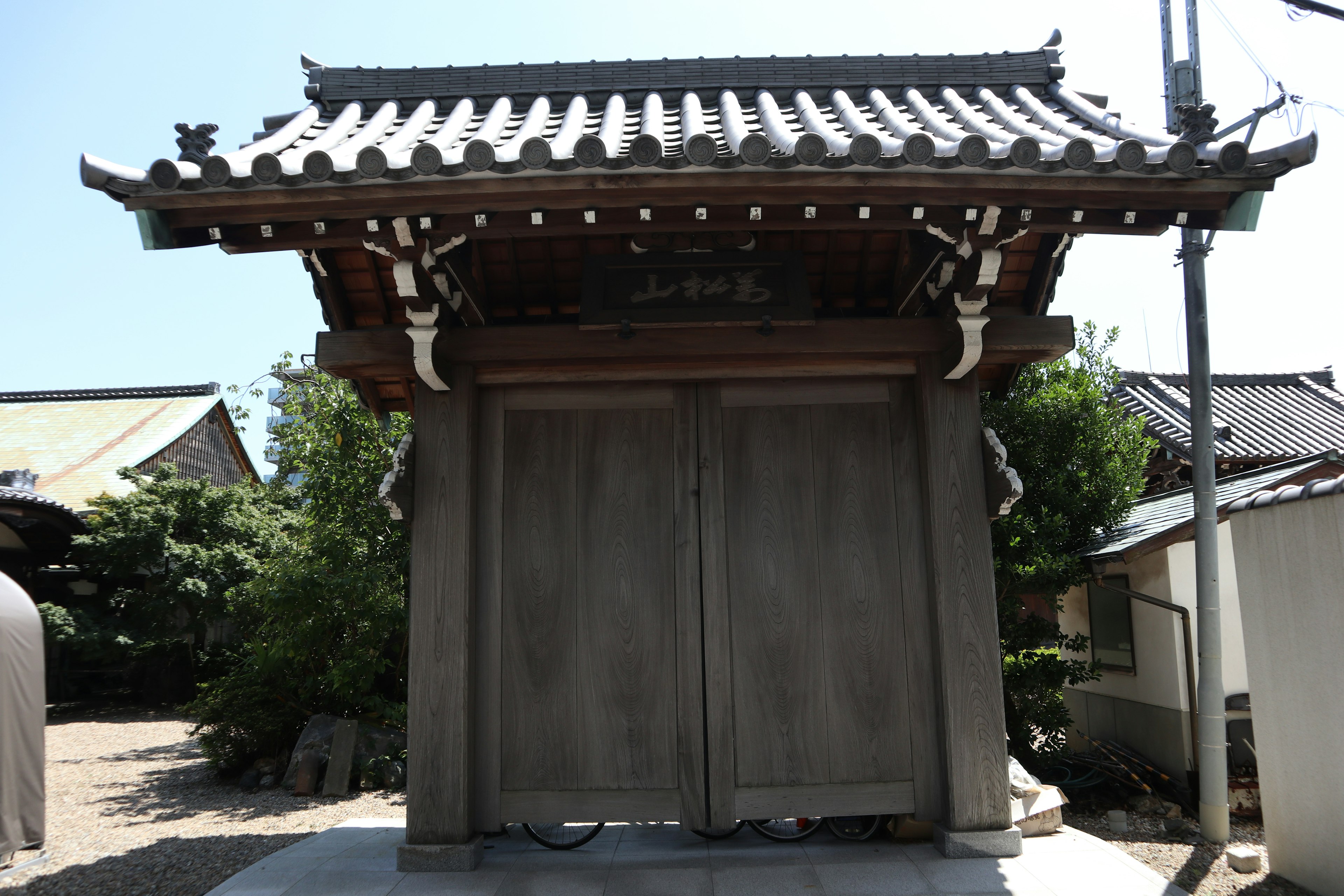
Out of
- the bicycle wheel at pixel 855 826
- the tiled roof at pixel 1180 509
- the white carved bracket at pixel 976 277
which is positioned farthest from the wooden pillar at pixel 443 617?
the tiled roof at pixel 1180 509

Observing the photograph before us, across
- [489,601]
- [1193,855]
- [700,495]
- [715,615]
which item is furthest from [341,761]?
[1193,855]

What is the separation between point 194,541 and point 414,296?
574 inches

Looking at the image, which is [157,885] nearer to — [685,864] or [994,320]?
[685,864]

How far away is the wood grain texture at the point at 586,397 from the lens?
5.13 meters

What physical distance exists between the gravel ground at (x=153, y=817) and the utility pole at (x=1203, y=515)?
7264 mm

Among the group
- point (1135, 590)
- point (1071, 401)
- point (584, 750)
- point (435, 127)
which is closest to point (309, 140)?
point (435, 127)

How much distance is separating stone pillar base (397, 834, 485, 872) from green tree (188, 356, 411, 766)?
5.25m

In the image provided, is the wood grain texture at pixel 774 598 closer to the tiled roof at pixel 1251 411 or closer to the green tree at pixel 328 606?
the green tree at pixel 328 606

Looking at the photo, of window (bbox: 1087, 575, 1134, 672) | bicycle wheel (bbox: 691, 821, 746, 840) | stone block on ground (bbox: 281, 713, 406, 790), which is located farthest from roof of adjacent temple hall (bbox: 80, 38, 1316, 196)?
stone block on ground (bbox: 281, 713, 406, 790)

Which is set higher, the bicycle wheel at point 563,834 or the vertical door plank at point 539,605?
the vertical door plank at point 539,605

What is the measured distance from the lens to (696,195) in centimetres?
382

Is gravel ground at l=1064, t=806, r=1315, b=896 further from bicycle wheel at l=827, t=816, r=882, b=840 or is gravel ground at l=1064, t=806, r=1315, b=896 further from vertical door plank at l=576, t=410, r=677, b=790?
vertical door plank at l=576, t=410, r=677, b=790

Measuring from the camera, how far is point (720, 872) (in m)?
4.51

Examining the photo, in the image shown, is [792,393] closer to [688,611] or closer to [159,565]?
[688,611]
